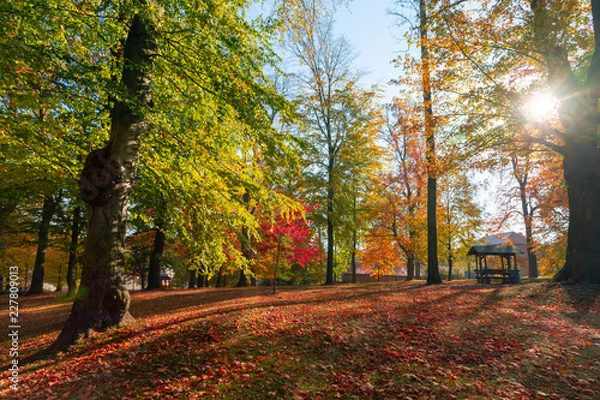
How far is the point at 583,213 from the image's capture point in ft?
34.5

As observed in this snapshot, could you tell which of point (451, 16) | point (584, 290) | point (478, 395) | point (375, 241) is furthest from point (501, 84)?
point (375, 241)

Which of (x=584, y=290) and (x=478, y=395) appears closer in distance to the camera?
(x=478, y=395)

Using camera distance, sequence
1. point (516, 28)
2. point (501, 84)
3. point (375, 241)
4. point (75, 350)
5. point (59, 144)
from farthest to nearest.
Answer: point (375, 241) < point (501, 84) < point (516, 28) < point (59, 144) < point (75, 350)

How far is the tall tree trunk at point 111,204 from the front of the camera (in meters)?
5.59

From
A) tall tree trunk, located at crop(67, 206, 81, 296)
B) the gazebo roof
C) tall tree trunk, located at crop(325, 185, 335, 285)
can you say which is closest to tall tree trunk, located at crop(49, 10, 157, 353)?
tall tree trunk, located at crop(67, 206, 81, 296)

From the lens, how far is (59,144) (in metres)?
7.05

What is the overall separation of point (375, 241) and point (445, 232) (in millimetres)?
5815

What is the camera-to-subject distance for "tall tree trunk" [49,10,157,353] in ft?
18.3

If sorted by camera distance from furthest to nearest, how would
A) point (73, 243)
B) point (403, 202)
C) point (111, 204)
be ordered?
1. point (403, 202)
2. point (73, 243)
3. point (111, 204)

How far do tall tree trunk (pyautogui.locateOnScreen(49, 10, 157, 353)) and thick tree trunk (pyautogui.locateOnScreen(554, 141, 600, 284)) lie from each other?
43.3 ft

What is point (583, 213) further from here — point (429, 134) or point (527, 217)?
point (527, 217)

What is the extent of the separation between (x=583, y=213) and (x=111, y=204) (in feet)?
45.4

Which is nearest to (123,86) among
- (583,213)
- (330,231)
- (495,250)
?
(583,213)

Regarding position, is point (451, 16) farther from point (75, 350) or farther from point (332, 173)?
point (75, 350)
